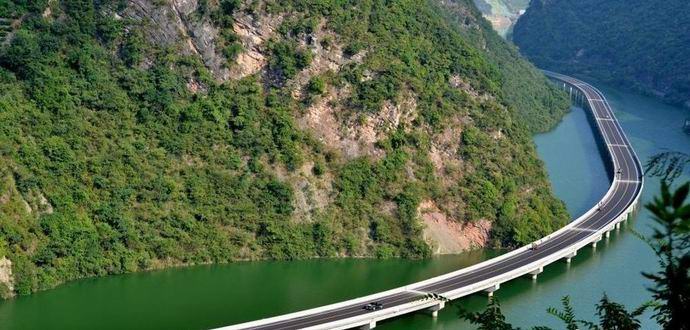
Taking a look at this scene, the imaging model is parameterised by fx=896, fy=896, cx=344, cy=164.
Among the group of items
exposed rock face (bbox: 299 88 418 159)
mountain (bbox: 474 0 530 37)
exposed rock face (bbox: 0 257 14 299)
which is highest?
mountain (bbox: 474 0 530 37)

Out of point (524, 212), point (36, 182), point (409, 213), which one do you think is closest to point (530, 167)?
point (524, 212)

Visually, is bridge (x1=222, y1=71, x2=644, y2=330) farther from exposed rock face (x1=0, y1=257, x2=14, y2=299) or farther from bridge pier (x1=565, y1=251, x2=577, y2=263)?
exposed rock face (x1=0, y1=257, x2=14, y2=299)

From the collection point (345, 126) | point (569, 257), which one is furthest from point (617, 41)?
point (345, 126)

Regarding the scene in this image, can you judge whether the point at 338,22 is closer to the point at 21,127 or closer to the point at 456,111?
the point at 456,111

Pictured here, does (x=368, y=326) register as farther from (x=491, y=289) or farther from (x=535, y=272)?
(x=535, y=272)

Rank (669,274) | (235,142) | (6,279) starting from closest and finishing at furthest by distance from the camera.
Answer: (669,274)
(6,279)
(235,142)

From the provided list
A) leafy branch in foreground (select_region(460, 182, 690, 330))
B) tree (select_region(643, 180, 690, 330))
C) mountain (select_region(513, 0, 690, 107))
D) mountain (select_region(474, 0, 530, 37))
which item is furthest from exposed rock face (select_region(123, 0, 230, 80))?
mountain (select_region(474, 0, 530, 37))
